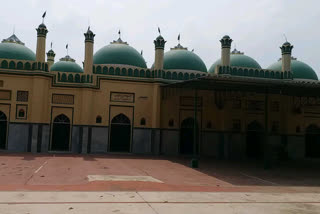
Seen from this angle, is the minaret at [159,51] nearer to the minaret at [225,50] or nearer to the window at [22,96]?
the minaret at [225,50]

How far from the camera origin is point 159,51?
26156 millimetres

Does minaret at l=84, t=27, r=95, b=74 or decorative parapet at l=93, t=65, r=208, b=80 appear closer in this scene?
minaret at l=84, t=27, r=95, b=74

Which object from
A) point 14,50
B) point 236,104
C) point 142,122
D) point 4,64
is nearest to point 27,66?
point 4,64

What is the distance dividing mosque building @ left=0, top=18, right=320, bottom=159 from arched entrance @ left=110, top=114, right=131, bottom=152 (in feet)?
0.25

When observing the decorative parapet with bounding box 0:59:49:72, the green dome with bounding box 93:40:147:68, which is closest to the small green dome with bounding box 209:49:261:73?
the green dome with bounding box 93:40:147:68

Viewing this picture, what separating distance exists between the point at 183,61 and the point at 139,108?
573 cm

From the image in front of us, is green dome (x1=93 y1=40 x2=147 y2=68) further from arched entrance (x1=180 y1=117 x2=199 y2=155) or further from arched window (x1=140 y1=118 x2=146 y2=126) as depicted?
arched entrance (x1=180 y1=117 x2=199 y2=155)

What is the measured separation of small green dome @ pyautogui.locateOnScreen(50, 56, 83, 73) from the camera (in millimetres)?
31078

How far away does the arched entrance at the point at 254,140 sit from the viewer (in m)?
27.2

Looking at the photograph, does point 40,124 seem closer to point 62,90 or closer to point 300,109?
point 62,90

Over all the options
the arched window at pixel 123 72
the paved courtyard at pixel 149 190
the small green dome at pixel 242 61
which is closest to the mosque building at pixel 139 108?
the arched window at pixel 123 72

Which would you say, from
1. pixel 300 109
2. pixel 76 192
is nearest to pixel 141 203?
→ pixel 76 192

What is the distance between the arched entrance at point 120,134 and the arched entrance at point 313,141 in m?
15.3

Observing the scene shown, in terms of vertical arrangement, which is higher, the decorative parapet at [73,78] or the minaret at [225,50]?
the minaret at [225,50]
